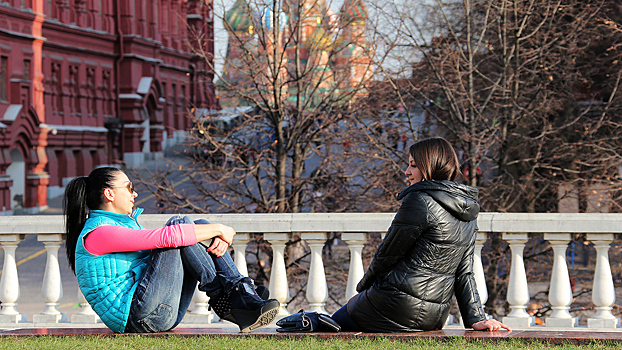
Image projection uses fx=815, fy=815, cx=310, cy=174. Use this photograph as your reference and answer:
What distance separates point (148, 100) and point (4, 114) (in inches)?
548

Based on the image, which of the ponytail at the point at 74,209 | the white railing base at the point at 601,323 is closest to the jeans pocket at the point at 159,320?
the ponytail at the point at 74,209

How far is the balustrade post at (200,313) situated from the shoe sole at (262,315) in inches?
49.4

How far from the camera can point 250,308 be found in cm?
484

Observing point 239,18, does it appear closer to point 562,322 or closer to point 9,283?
point 9,283

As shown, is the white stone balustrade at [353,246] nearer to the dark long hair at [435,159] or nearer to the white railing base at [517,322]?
the white railing base at [517,322]

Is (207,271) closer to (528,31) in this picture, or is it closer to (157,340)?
(157,340)

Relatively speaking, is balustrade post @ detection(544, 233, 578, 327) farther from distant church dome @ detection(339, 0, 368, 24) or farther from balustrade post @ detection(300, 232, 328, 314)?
distant church dome @ detection(339, 0, 368, 24)

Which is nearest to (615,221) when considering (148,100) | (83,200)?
(83,200)

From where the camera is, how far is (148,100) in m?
41.5

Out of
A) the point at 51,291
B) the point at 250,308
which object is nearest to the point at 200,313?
the point at 51,291

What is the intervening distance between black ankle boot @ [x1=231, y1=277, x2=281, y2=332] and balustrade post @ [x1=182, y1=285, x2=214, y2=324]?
1246mm

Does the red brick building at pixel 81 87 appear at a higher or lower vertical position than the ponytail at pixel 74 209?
higher

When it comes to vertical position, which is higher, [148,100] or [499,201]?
[148,100]

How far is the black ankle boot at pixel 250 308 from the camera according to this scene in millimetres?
4809
